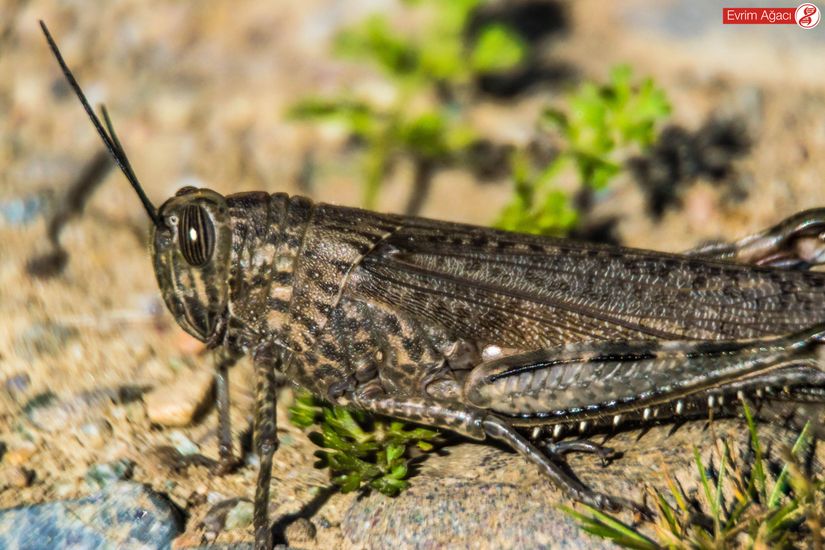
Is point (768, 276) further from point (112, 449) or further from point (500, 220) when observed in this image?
point (112, 449)

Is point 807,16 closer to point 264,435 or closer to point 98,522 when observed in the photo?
point 264,435

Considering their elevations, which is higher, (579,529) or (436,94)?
(436,94)

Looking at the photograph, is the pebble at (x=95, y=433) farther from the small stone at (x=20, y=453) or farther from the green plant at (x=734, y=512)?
the green plant at (x=734, y=512)

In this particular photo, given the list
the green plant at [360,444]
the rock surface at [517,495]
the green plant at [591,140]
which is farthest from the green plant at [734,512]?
the green plant at [591,140]

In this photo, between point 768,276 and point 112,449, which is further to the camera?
point 112,449

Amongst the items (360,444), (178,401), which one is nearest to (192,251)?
(178,401)

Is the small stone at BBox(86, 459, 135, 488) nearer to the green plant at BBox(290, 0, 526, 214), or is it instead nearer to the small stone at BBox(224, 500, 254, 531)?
the small stone at BBox(224, 500, 254, 531)

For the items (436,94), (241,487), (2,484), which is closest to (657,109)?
(436,94)
